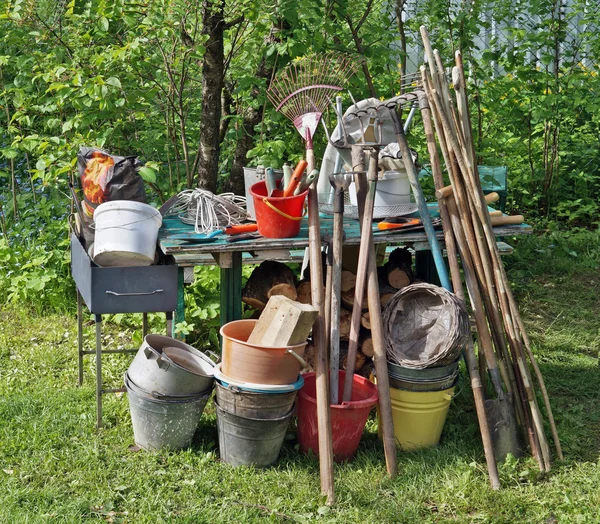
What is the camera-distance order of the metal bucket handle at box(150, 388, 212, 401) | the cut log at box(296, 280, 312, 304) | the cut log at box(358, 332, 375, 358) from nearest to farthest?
1. the metal bucket handle at box(150, 388, 212, 401)
2. the cut log at box(358, 332, 375, 358)
3. the cut log at box(296, 280, 312, 304)

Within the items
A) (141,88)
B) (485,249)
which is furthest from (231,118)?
(485,249)

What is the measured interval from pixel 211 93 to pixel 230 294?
2.12 metres

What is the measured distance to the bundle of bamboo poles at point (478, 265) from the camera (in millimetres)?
4047

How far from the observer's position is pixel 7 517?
3.45m

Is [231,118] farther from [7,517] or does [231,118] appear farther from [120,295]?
[7,517]

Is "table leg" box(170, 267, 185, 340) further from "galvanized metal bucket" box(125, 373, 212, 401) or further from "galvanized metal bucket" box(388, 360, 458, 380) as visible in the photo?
"galvanized metal bucket" box(388, 360, 458, 380)

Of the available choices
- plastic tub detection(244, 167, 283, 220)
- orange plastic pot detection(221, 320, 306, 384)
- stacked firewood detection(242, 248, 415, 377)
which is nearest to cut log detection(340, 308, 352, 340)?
stacked firewood detection(242, 248, 415, 377)

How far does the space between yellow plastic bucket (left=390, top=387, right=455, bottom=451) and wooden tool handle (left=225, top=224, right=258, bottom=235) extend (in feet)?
3.76

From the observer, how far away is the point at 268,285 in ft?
15.6

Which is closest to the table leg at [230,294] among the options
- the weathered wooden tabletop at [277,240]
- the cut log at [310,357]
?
the weathered wooden tabletop at [277,240]

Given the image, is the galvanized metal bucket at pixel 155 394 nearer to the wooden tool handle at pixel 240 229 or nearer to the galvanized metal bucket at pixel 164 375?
the galvanized metal bucket at pixel 164 375

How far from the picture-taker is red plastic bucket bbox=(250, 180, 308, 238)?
4195 millimetres

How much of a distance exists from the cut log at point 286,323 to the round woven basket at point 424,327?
1.83ft

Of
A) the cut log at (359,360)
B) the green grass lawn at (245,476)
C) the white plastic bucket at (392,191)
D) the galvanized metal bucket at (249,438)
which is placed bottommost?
the green grass lawn at (245,476)
